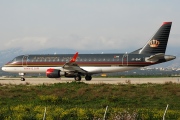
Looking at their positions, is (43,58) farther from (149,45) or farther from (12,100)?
(12,100)

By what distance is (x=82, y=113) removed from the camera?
17.7 metres

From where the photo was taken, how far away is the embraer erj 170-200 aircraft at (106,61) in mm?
49344

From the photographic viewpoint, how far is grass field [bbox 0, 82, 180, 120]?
1730cm

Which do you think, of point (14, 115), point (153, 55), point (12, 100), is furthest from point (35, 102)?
point (153, 55)

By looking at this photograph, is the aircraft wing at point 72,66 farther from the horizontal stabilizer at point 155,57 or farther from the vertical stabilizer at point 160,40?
the vertical stabilizer at point 160,40

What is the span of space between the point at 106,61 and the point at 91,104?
90.6 feet

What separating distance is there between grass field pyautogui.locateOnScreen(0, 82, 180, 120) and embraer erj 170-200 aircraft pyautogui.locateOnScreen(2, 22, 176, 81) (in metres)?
12.1

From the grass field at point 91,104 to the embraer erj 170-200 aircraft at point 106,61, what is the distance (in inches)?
478

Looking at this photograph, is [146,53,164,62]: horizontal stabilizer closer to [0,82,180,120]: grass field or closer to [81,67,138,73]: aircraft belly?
[81,67,138,73]: aircraft belly

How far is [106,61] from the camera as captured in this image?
51656 millimetres

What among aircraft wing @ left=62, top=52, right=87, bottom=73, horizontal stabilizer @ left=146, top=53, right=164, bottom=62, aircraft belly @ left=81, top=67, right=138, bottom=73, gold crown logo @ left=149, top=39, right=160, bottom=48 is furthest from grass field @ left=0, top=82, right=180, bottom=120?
gold crown logo @ left=149, top=39, right=160, bottom=48

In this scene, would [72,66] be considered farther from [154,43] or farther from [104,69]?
[154,43]

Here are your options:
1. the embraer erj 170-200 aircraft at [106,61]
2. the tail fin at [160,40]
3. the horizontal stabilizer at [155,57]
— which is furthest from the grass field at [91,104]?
the tail fin at [160,40]

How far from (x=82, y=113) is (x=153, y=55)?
32488 millimetres
